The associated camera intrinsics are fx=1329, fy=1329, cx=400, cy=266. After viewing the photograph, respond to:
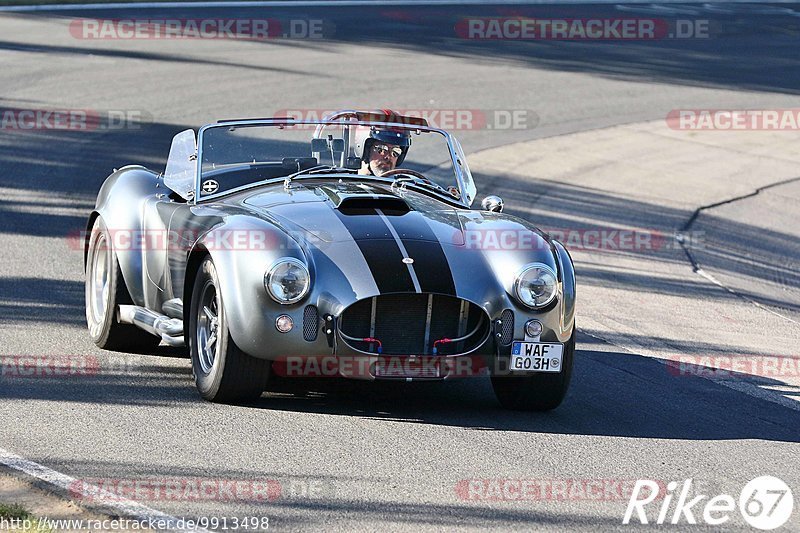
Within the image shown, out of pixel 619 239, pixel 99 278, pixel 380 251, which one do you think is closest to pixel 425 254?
pixel 380 251

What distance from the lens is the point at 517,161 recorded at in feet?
53.8

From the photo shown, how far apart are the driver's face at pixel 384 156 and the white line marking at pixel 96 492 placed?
10.6 feet

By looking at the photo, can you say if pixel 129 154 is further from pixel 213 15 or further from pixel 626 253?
pixel 213 15

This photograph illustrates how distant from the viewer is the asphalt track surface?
18.1 ft

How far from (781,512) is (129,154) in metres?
10.6

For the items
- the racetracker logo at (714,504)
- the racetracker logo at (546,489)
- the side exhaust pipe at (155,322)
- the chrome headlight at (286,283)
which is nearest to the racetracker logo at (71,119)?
the side exhaust pipe at (155,322)

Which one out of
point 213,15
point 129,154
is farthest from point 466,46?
point 129,154

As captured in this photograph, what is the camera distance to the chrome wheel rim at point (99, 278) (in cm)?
829

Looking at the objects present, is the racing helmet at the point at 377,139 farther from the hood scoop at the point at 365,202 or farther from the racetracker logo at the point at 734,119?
the racetracker logo at the point at 734,119

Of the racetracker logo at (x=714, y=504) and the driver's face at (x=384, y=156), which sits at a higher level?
the driver's face at (x=384, y=156)

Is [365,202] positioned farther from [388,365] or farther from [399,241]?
[388,365]

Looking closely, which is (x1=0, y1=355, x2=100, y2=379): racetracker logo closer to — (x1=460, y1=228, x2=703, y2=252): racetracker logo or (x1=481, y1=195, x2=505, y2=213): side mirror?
(x1=481, y1=195, x2=505, y2=213): side mirror

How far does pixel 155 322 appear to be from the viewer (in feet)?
24.1

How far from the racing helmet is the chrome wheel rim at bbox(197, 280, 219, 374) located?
176cm
